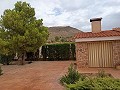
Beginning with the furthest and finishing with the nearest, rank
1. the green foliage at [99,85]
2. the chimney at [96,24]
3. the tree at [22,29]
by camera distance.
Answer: the tree at [22,29] → the chimney at [96,24] → the green foliage at [99,85]

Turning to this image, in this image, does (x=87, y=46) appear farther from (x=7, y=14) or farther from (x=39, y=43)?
(x=7, y=14)

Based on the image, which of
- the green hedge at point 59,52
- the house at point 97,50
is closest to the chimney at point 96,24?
the house at point 97,50

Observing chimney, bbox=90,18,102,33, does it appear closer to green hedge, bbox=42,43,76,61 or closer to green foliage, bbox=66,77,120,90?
green hedge, bbox=42,43,76,61

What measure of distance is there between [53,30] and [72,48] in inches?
909

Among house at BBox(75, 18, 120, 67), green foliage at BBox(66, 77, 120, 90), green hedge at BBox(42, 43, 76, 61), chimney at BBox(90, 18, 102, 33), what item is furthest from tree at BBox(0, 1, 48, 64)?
green foliage at BBox(66, 77, 120, 90)

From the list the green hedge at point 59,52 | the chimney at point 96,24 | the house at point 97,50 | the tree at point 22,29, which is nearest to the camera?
the house at point 97,50

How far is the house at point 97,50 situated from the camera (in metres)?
17.9

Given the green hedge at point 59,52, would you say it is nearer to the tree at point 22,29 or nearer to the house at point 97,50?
the tree at point 22,29

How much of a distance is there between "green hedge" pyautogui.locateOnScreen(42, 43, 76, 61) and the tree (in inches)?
148

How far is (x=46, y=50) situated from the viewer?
27.0 metres

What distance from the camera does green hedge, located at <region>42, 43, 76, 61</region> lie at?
84.5 ft

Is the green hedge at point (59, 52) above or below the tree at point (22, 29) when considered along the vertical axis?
below

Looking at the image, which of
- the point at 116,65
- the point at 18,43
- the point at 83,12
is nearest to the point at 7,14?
the point at 18,43

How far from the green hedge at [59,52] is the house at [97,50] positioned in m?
6.86
